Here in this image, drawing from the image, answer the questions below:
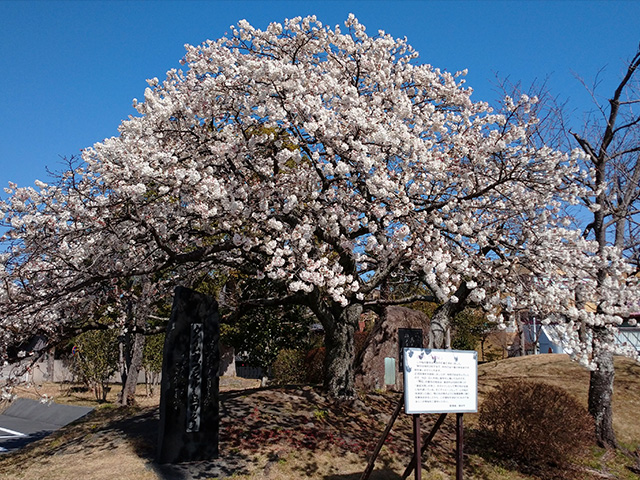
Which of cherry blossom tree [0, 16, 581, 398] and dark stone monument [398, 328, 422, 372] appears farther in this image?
dark stone monument [398, 328, 422, 372]

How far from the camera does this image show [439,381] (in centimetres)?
772

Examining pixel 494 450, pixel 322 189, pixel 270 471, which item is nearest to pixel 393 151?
pixel 322 189

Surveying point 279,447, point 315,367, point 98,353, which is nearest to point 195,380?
point 279,447

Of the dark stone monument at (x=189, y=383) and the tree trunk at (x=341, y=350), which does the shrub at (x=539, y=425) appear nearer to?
the tree trunk at (x=341, y=350)

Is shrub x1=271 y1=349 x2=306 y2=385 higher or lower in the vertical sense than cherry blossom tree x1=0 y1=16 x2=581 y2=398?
lower

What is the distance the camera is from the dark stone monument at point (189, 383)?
29.1 ft

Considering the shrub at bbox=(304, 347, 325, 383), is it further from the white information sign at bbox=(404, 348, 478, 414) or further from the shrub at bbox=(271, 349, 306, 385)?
the white information sign at bbox=(404, 348, 478, 414)

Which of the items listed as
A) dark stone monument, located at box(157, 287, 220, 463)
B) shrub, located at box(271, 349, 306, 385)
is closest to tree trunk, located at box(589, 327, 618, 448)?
shrub, located at box(271, 349, 306, 385)

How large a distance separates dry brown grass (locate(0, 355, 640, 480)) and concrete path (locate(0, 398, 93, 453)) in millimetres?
4412

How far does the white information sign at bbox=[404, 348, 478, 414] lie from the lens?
7.41 meters

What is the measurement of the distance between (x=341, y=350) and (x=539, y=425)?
4.55m

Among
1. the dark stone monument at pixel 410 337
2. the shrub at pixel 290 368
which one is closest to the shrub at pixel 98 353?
the shrub at pixel 290 368

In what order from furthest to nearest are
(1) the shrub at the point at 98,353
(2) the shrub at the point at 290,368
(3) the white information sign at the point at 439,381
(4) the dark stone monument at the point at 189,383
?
(1) the shrub at the point at 98,353, (2) the shrub at the point at 290,368, (4) the dark stone monument at the point at 189,383, (3) the white information sign at the point at 439,381

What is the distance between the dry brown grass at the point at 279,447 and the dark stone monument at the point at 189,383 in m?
0.33
